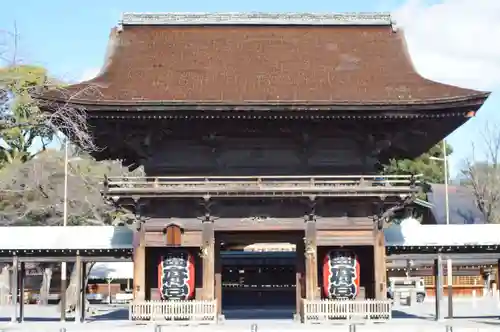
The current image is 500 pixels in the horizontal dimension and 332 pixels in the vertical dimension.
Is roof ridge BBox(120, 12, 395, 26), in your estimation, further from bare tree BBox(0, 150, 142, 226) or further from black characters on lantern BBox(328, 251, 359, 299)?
bare tree BBox(0, 150, 142, 226)

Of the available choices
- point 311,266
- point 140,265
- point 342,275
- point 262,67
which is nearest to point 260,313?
point 342,275

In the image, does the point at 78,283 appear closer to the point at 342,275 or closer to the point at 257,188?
the point at 257,188

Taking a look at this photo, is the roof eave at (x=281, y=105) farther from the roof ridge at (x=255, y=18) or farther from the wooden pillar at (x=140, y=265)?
the roof ridge at (x=255, y=18)

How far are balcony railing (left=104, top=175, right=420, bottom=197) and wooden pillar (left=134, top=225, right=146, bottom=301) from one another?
1.51 m

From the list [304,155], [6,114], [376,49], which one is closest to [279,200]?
[304,155]

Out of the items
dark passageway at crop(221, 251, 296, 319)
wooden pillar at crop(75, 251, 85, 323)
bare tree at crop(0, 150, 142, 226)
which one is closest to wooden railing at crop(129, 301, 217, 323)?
wooden pillar at crop(75, 251, 85, 323)

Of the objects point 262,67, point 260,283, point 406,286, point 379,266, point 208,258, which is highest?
point 262,67

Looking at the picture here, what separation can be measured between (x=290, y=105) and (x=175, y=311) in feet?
24.3

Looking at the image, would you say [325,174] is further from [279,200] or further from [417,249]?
[417,249]

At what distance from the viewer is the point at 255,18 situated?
2789 centimetres

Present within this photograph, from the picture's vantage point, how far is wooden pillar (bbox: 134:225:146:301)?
23.0 meters

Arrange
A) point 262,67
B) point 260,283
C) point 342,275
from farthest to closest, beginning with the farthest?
point 260,283 < point 262,67 < point 342,275

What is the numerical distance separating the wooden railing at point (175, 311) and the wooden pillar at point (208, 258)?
41cm

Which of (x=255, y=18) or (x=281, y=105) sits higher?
(x=255, y=18)
